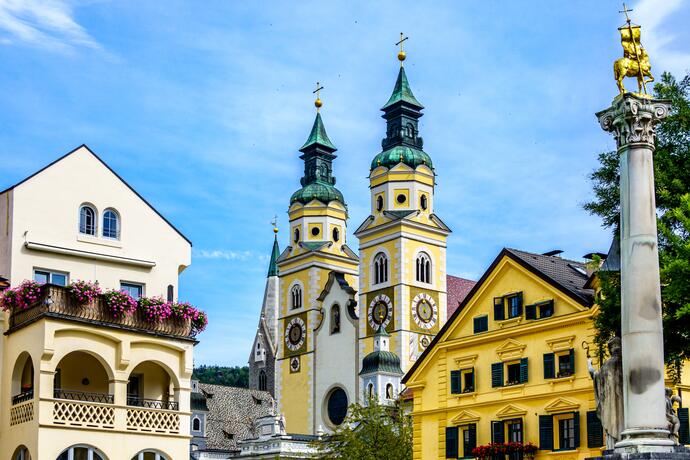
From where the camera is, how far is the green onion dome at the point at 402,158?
93.2 metres

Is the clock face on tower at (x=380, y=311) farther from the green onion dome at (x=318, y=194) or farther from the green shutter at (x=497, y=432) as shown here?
the green shutter at (x=497, y=432)

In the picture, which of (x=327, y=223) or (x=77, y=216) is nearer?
(x=77, y=216)

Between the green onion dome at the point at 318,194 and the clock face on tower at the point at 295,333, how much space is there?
1086cm

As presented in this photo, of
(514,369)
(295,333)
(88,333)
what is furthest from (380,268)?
(88,333)

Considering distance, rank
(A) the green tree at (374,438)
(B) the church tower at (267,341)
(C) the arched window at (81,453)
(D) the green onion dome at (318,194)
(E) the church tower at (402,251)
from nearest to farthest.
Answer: (C) the arched window at (81,453) → (A) the green tree at (374,438) → (E) the church tower at (402,251) → (D) the green onion dome at (318,194) → (B) the church tower at (267,341)

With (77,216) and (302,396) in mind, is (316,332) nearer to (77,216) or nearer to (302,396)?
(302,396)

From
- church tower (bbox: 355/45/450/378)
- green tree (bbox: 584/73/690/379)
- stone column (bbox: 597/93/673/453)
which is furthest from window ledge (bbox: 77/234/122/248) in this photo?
church tower (bbox: 355/45/450/378)

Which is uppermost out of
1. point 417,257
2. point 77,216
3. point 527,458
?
point 417,257

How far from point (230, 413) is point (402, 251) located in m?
25.8

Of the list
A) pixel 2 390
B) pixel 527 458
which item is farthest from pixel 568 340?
pixel 2 390

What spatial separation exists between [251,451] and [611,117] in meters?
61.2

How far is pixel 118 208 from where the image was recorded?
1523 inches

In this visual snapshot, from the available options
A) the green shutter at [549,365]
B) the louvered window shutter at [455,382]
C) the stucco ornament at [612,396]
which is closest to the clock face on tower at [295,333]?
the louvered window shutter at [455,382]

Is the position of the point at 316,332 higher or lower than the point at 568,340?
higher
